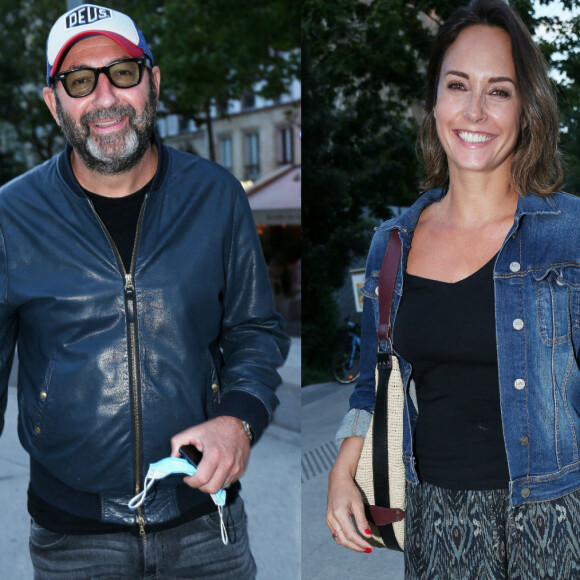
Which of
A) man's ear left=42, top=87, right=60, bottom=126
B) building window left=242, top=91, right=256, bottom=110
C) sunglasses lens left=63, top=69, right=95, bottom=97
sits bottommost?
man's ear left=42, top=87, right=60, bottom=126

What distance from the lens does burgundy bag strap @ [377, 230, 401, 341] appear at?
6.53 feet

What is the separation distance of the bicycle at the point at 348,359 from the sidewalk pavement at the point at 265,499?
45.4 inches

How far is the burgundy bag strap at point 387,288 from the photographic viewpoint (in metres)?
1.99

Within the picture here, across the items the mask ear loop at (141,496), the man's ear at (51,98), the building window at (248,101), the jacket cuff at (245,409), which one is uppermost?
the building window at (248,101)

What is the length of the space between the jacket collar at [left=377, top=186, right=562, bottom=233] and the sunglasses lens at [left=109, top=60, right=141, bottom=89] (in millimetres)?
745

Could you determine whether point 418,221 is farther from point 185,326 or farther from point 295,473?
point 295,473

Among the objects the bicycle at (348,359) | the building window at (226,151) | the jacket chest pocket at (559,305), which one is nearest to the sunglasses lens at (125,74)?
the jacket chest pocket at (559,305)

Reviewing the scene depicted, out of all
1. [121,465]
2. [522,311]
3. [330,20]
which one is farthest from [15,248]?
[330,20]

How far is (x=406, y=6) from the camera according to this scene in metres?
4.21

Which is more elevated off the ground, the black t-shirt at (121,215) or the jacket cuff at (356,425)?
the black t-shirt at (121,215)

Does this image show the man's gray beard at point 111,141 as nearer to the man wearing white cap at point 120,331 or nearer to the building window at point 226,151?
the man wearing white cap at point 120,331

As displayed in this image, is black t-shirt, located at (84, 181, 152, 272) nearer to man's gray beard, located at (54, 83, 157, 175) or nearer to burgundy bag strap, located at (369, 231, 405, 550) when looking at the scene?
man's gray beard, located at (54, 83, 157, 175)

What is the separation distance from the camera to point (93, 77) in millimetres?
2033

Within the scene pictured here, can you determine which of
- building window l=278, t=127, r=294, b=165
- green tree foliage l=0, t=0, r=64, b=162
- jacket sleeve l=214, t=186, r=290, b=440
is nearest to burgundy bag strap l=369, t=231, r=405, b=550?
jacket sleeve l=214, t=186, r=290, b=440
